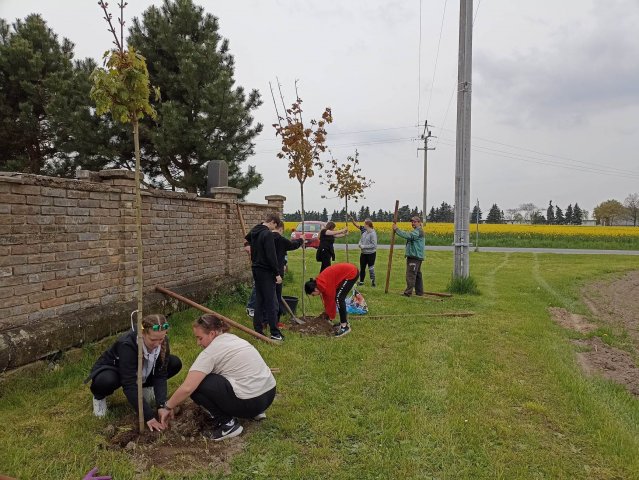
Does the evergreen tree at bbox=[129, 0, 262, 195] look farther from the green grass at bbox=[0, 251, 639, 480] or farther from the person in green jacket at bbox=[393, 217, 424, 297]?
the green grass at bbox=[0, 251, 639, 480]

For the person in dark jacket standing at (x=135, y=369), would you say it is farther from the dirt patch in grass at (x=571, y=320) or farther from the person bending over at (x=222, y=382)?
the dirt patch in grass at (x=571, y=320)

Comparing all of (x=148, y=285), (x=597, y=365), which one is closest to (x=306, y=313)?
(x=148, y=285)

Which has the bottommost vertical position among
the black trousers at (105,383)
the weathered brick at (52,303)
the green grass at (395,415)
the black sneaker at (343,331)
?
the green grass at (395,415)

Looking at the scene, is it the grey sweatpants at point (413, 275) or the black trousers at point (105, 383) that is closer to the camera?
the black trousers at point (105, 383)

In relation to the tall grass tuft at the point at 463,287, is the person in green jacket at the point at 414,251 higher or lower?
higher

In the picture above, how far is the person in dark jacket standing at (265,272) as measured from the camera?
21.0 feet

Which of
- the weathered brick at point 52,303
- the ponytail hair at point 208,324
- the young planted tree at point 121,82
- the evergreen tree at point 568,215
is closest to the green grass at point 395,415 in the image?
the weathered brick at point 52,303

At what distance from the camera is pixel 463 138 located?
1172cm

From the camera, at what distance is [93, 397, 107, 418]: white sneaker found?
12.9ft

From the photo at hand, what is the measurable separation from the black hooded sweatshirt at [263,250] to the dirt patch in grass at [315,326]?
46.0 inches

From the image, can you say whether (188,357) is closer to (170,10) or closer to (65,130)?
(65,130)

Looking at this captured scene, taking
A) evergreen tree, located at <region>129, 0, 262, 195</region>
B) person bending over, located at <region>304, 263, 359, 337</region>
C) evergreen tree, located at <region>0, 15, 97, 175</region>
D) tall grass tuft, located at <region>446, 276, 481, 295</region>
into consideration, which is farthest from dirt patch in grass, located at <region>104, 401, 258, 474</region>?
evergreen tree, located at <region>0, 15, 97, 175</region>

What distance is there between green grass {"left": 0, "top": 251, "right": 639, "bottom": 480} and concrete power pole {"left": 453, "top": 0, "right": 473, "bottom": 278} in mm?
4510

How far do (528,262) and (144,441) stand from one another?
21532 mm
